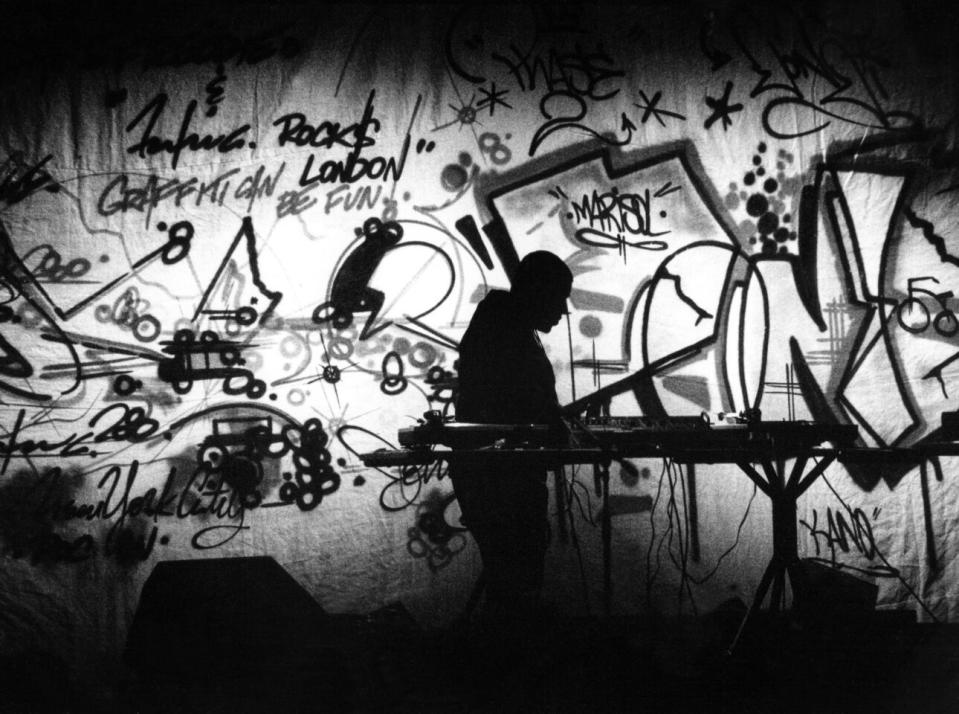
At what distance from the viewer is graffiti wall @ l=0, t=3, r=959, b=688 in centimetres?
326

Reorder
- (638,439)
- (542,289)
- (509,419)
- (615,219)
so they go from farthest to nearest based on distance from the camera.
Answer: (615,219), (542,289), (509,419), (638,439)

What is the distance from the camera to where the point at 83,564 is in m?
3.19

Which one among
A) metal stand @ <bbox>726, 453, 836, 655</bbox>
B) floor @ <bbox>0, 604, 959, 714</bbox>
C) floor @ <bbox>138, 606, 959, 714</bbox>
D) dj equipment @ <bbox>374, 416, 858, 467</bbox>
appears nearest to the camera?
floor @ <bbox>0, 604, 959, 714</bbox>

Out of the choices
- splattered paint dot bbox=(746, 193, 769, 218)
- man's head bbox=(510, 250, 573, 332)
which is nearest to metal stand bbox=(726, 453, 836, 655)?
man's head bbox=(510, 250, 573, 332)

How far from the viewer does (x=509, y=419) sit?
2.69m

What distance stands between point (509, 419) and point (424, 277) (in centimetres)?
106

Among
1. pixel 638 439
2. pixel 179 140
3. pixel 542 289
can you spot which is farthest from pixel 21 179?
pixel 638 439

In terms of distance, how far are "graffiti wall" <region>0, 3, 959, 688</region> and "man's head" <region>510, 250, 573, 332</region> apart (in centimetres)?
39

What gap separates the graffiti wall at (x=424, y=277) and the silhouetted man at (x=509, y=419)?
0.54 metres

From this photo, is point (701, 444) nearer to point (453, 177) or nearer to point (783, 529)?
point (783, 529)

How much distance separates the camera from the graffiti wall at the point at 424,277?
326 centimetres

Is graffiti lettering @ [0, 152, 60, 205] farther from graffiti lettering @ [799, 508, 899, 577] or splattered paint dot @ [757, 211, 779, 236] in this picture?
graffiti lettering @ [799, 508, 899, 577]

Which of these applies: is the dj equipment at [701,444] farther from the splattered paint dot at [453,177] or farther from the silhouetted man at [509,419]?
the splattered paint dot at [453,177]

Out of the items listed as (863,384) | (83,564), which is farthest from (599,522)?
(83,564)
